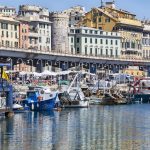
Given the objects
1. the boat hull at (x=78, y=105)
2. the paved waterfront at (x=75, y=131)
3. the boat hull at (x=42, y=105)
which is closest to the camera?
the paved waterfront at (x=75, y=131)

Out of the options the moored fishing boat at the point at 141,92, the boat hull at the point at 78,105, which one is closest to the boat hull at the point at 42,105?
the boat hull at the point at 78,105

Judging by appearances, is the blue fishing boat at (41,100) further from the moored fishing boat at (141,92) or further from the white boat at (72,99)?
the moored fishing boat at (141,92)

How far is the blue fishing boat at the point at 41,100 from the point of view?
115500 mm

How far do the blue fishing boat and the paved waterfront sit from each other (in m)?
4.14

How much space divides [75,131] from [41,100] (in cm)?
3176

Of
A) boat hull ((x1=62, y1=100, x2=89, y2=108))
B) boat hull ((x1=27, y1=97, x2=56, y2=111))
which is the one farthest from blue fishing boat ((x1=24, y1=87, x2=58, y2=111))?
boat hull ((x1=62, y1=100, x2=89, y2=108))

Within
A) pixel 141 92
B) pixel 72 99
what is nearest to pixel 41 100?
pixel 72 99

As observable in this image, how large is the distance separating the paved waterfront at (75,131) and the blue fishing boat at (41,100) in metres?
4.14

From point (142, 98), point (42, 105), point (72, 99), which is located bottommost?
point (42, 105)

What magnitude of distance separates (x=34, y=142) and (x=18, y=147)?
3759 mm

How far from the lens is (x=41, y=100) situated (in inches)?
4550

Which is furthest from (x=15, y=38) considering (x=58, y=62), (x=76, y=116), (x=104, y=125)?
(x=104, y=125)

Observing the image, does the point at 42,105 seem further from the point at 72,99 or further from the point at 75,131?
the point at 75,131

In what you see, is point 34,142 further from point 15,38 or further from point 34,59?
point 15,38
